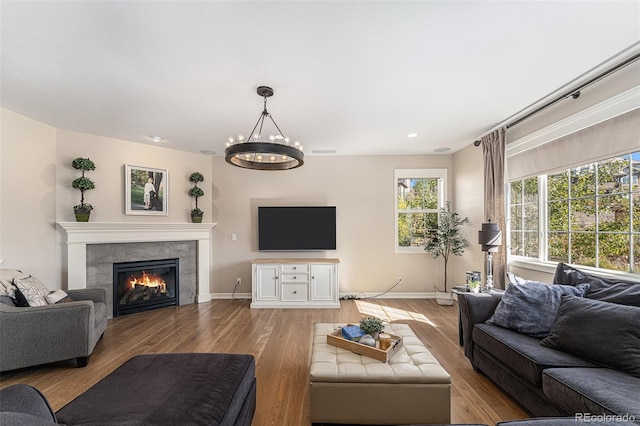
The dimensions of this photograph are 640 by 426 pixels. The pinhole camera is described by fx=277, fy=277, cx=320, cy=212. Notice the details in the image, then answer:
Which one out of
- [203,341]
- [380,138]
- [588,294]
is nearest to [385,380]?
[588,294]

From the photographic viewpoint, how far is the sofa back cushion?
1896 millimetres

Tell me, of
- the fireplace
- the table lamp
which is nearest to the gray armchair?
the fireplace

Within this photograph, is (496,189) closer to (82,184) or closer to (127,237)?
(127,237)

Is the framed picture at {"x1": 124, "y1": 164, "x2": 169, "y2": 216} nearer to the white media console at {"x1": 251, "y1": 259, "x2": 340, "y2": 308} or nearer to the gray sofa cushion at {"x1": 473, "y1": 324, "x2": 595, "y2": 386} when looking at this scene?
the white media console at {"x1": 251, "y1": 259, "x2": 340, "y2": 308}

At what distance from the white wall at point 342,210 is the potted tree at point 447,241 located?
0.36 metres

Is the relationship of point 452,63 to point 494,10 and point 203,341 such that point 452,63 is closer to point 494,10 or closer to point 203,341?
point 494,10

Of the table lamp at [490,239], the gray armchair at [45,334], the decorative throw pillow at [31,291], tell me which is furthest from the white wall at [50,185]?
the table lamp at [490,239]

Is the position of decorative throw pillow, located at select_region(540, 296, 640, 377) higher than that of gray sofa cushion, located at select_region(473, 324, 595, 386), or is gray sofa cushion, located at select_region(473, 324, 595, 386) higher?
decorative throw pillow, located at select_region(540, 296, 640, 377)

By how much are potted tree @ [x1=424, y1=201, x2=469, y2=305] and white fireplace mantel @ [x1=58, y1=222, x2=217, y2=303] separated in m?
3.94

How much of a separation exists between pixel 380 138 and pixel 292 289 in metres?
2.80

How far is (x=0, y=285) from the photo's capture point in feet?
8.62

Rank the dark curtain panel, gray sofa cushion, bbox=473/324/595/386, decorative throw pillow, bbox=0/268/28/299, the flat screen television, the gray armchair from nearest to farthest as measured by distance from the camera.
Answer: gray sofa cushion, bbox=473/324/595/386
the gray armchair
decorative throw pillow, bbox=0/268/28/299
the dark curtain panel
the flat screen television

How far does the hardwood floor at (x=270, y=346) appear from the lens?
2.07 m

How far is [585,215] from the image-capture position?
2.79 meters
